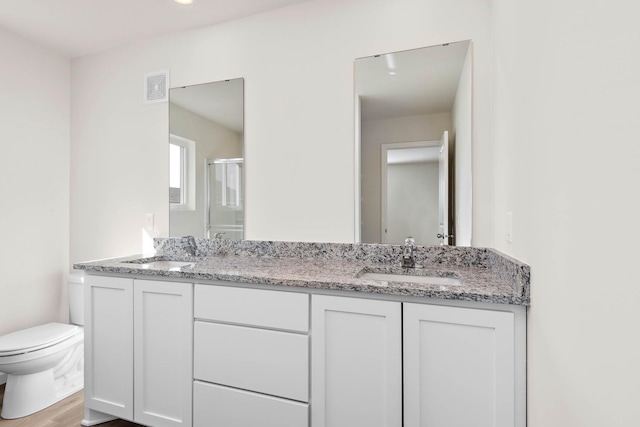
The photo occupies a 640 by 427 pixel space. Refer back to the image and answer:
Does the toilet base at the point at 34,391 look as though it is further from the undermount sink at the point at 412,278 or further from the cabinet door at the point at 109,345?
the undermount sink at the point at 412,278

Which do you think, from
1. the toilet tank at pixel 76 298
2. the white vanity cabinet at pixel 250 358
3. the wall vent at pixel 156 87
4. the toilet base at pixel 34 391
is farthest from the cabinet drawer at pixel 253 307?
the wall vent at pixel 156 87

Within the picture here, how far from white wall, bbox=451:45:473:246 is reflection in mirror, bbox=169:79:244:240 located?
50.1 inches

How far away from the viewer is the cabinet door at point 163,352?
1615mm

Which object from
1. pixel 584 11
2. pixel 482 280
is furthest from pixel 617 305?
pixel 482 280

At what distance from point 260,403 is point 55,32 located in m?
2.70

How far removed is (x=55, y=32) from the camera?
91.4 inches

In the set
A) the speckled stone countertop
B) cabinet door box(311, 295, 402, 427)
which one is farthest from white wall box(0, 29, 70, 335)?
cabinet door box(311, 295, 402, 427)

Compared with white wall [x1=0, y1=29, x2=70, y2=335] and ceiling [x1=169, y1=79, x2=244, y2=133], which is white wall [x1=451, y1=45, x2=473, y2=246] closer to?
ceiling [x1=169, y1=79, x2=244, y2=133]

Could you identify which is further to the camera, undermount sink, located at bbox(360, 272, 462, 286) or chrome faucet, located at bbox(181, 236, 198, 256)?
chrome faucet, located at bbox(181, 236, 198, 256)

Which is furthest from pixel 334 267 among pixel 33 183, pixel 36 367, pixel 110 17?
pixel 33 183

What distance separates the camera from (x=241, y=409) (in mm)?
1506

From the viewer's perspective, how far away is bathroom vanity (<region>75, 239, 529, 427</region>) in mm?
1186

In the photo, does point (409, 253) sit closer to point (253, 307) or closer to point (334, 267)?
point (334, 267)

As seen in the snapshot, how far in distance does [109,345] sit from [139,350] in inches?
8.3
